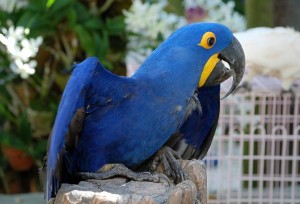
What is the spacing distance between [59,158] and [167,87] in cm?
24

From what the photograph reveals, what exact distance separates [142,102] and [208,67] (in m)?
0.15

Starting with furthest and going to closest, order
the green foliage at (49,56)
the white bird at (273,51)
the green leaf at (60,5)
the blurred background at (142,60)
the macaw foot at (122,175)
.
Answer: the green foliage at (49,56) → the green leaf at (60,5) → the blurred background at (142,60) → the white bird at (273,51) → the macaw foot at (122,175)

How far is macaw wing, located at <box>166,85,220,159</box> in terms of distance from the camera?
4.22ft

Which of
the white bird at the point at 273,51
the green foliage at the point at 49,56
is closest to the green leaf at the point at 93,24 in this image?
the green foliage at the point at 49,56

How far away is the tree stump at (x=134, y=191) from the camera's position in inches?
37.7

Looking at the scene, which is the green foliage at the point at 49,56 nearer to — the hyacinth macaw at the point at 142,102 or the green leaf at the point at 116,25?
the green leaf at the point at 116,25

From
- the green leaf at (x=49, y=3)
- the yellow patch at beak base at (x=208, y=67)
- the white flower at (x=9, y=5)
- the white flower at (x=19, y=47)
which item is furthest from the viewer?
the white flower at (x=9, y=5)

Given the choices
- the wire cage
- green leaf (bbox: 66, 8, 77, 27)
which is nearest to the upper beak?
the wire cage

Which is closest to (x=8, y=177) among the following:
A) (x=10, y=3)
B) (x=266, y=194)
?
(x=10, y=3)

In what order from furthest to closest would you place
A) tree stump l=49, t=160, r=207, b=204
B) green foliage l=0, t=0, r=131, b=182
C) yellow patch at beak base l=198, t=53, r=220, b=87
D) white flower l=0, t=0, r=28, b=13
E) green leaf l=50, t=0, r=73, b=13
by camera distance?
white flower l=0, t=0, r=28, b=13 → green foliage l=0, t=0, r=131, b=182 → green leaf l=50, t=0, r=73, b=13 → yellow patch at beak base l=198, t=53, r=220, b=87 → tree stump l=49, t=160, r=207, b=204

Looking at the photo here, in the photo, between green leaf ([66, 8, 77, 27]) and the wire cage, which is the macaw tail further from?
green leaf ([66, 8, 77, 27])

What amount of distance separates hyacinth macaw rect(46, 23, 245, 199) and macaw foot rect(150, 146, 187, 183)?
0.09 ft

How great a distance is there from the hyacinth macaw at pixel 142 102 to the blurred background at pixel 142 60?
0.74 metres

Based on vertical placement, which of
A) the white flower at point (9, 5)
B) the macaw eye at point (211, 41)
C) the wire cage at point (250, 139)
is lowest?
the wire cage at point (250, 139)
